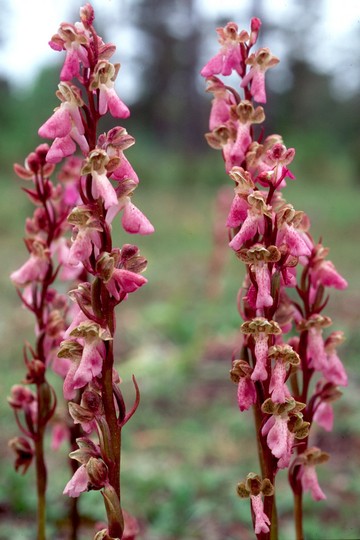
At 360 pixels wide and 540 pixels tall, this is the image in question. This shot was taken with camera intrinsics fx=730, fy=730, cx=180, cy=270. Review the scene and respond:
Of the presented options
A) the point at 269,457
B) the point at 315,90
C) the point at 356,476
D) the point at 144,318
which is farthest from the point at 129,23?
the point at 269,457

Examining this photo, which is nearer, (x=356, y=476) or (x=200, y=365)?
(x=356, y=476)

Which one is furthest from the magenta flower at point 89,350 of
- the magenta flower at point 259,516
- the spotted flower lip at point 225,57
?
the spotted flower lip at point 225,57

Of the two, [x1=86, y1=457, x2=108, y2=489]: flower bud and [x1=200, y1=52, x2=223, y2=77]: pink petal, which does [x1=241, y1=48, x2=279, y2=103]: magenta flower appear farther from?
[x1=86, y1=457, x2=108, y2=489]: flower bud

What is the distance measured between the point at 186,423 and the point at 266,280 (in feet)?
8.71

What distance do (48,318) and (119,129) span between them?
0.58 metres

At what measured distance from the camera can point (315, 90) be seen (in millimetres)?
22594

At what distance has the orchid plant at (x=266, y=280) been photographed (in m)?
1.22

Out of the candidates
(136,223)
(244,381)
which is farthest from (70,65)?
(244,381)

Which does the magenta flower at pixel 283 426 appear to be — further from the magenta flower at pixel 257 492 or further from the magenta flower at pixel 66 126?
the magenta flower at pixel 66 126

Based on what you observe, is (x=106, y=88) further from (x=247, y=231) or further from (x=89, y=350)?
(x=89, y=350)

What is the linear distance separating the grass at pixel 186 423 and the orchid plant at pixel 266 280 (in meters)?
1.01

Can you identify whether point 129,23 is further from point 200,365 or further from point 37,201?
point 37,201

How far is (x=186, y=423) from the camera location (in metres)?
3.75

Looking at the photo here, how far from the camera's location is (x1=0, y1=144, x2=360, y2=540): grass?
2.63 m
